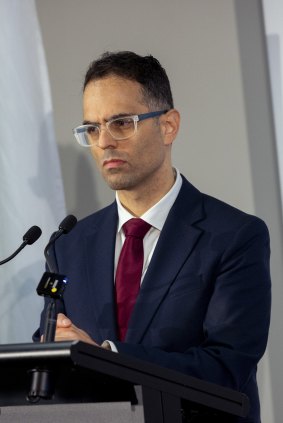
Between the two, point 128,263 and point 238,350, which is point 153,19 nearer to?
point 128,263

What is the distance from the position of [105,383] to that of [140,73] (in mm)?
1557

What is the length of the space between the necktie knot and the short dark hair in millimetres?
398

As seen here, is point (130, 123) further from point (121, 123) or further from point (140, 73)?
point (140, 73)

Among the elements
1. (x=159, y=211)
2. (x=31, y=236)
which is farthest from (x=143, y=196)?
(x=31, y=236)

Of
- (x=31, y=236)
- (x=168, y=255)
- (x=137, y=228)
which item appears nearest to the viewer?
(x=31, y=236)

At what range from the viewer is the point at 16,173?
348 centimetres

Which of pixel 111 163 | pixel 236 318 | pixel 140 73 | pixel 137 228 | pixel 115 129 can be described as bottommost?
pixel 236 318

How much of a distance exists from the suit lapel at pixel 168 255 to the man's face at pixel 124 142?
0.14 metres

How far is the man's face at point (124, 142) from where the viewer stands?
2.87 meters

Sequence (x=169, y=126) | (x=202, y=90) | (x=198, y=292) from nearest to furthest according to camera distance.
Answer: (x=198, y=292) → (x=169, y=126) → (x=202, y=90)

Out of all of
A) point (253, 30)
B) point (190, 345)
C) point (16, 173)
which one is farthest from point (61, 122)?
point (190, 345)

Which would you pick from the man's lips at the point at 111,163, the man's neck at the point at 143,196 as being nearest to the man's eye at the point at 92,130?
the man's lips at the point at 111,163

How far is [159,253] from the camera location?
2.85 m

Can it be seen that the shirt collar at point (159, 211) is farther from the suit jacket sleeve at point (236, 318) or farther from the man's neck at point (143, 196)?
the suit jacket sleeve at point (236, 318)
